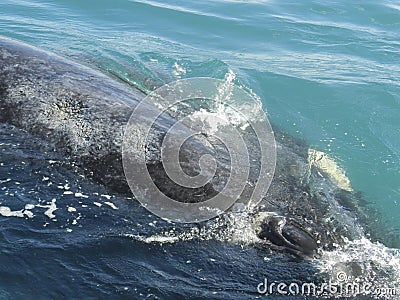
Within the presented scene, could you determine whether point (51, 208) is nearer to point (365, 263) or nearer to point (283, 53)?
point (365, 263)

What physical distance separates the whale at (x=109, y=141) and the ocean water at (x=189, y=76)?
0.22 m

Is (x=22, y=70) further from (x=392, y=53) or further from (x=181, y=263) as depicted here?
(x=392, y=53)

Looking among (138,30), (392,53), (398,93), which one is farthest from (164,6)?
(398,93)

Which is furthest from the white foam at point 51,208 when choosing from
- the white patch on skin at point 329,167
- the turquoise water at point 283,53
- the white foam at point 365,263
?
the turquoise water at point 283,53

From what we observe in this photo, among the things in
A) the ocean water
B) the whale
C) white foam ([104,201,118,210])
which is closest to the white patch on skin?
the ocean water

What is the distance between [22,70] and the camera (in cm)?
691

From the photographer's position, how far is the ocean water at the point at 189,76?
4887 mm

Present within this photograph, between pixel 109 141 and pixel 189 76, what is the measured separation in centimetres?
688

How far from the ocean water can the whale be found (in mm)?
221

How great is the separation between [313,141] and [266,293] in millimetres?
5777

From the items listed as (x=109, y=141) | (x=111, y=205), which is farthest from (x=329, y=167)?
(x=111, y=205)

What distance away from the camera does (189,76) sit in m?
12.6

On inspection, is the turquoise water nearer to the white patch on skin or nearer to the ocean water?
the ocean water

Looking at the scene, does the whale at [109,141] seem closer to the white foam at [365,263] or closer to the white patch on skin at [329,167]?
the white foam at [365,263]
